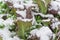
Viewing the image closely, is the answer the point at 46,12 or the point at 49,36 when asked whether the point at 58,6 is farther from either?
the point at 49,36

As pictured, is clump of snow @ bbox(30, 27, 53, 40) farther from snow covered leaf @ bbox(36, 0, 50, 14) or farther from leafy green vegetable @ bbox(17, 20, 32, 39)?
snow covered leaf @ bbox(36, 0, 50, 14)

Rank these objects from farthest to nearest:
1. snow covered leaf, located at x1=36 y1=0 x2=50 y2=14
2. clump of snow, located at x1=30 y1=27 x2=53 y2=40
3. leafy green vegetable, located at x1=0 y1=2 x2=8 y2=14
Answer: leafy green vegetable, located at x1=0 y1=2 x2=8 y2=14 < snow covered leaf, located at x1=36 y1=0 x2=50 y2=14 < clump of snow, located at x1=30 y1=27 x2=53 y2=40

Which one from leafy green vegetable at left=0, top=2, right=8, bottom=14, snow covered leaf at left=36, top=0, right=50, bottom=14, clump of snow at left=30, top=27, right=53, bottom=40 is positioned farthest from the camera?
leafy green vegetable at left=0, top=2, right=8, bottom=14

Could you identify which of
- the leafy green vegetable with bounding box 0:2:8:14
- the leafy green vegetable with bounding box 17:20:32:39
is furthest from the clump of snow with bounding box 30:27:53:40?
the leafy green vegetable with bounding box 0:2:8:14

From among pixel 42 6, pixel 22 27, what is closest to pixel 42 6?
pixel 42 6

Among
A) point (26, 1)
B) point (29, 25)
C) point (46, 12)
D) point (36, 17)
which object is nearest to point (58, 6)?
point (46, 12)

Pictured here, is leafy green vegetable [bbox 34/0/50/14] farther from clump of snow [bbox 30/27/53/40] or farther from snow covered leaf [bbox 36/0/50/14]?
clump of snow [bbox 30/27/53/40]

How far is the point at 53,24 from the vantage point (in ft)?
4.77

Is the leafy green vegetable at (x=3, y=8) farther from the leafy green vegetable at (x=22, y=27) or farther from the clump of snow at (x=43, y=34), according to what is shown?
the clump of snow at (x=43, y=34)

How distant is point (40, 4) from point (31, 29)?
0.84 ft

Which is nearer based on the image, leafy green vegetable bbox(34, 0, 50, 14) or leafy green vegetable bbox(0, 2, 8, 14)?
leafy green vegetable bbox(34, 0, 50, 14)

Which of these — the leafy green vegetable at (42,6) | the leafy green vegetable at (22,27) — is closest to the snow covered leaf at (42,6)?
the leafy green vegetable at (42,6)

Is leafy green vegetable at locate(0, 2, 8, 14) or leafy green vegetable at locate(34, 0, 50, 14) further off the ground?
leafy green vegetable at locate(34, 0, 50, 14)

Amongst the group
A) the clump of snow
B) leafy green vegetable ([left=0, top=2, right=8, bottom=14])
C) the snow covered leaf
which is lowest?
the clump of snow
